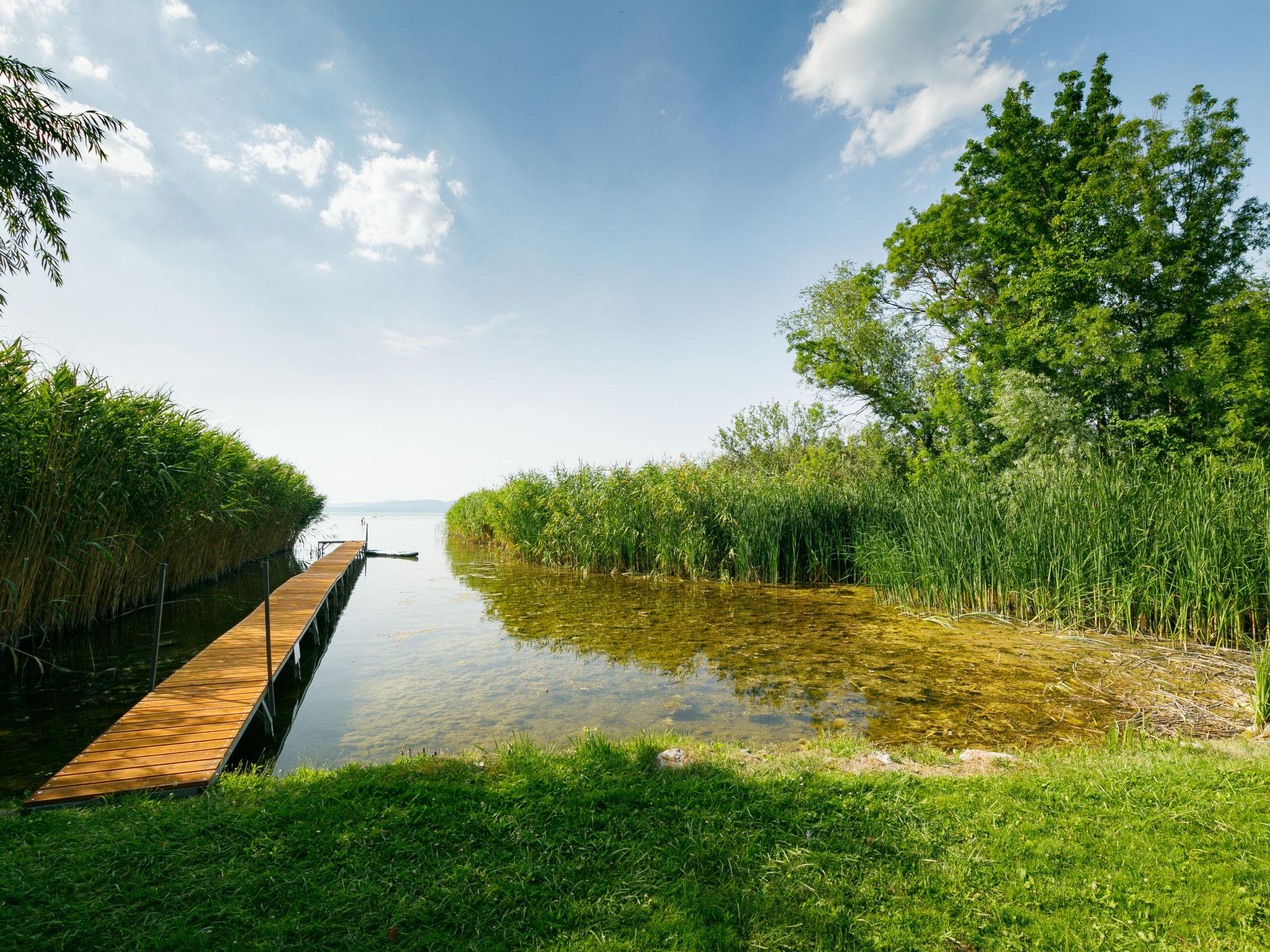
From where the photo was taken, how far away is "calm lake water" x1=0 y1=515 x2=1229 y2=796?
4637 mm

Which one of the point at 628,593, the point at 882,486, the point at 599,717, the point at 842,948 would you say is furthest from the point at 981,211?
the point at 842,948

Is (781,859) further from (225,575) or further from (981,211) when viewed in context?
(981,211)

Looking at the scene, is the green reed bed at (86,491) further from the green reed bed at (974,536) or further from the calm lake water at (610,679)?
the green reed bed at (974,536)

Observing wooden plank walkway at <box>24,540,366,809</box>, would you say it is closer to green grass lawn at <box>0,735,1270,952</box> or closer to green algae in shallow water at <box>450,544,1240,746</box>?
green grass lawn at <box>0,735,1270,952</box>

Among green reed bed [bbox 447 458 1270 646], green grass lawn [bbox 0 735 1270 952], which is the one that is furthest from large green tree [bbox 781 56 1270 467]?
green grass lawn [bbox 0 735 1270 952]

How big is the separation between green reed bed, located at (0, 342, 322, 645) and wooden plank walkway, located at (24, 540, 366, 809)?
1.82 m

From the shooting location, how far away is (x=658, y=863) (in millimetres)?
2391

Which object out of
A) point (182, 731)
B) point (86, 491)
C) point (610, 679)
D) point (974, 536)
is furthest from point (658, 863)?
point (974, 536)

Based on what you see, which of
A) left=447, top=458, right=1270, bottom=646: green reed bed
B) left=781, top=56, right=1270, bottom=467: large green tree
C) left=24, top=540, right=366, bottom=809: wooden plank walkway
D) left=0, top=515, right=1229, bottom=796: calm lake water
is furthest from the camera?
left=781, top=56, right=1270, bottom=467: large green tree

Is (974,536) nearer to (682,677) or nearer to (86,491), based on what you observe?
(682,677)

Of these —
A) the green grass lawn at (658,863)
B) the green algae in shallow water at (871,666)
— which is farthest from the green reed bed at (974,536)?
the green grass lawn at (658,863)

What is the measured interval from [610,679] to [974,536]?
6.24 metres

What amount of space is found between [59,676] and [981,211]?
23398 mm

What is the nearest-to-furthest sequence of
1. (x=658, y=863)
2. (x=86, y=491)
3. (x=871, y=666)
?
(x=658, y=863) → (x=86, y=491) → (x=871, y=666)
